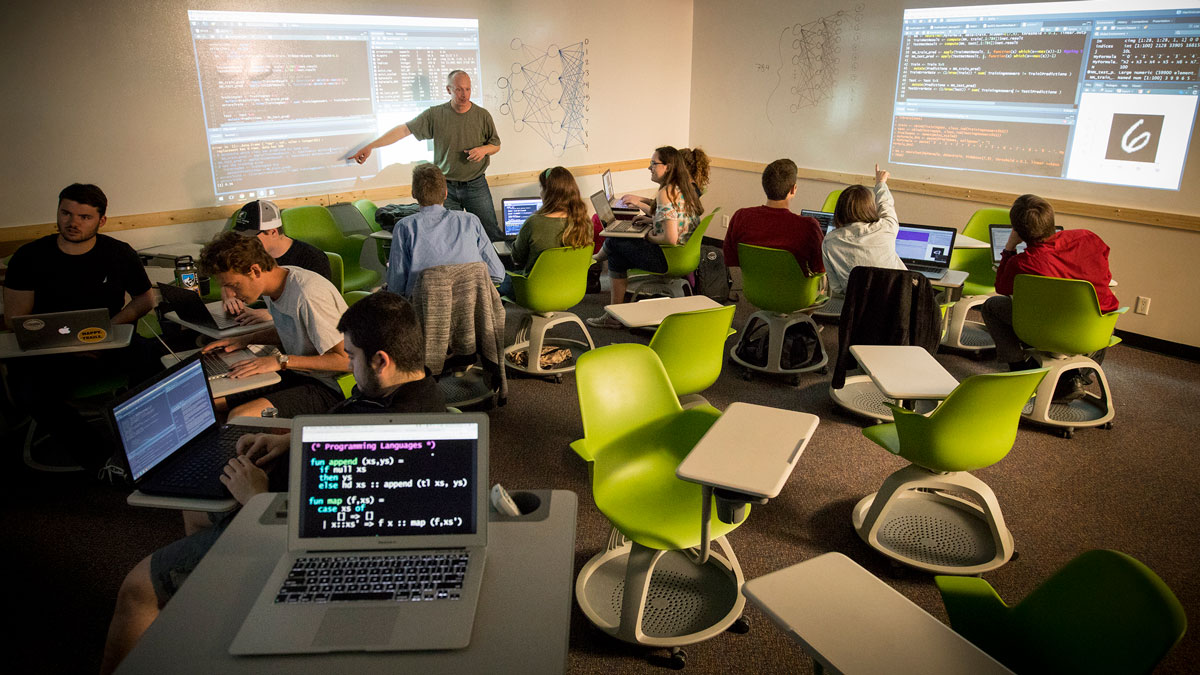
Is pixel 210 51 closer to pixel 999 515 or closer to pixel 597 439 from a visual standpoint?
pixel 597 439

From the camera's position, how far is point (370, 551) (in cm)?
169

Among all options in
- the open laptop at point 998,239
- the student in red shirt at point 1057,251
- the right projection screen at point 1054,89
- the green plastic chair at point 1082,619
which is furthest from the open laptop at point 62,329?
the right projection screen at point 1054,89

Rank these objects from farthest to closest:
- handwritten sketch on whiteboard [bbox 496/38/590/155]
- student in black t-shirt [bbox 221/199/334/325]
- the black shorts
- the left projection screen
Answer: handwritten sketch on whiteboard [bbox 496/38/590/155] → the left projection screen → student in black t-shirt [bbox 221/199/334/325] → the black shorts

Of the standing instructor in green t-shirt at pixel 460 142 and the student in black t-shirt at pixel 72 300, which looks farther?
the standing instructor in green t-shirt at pixel 460 142

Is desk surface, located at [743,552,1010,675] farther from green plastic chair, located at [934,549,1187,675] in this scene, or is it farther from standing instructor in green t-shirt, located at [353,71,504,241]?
standing instructor in green t-shirt, located at [353,71,504,241]

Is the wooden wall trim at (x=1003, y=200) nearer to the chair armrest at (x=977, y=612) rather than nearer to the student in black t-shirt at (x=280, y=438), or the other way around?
the chair armrest at (x=977, y=612)

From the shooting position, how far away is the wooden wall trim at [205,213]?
484 cm

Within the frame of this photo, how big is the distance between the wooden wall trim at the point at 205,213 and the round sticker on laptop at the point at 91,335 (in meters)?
2.24

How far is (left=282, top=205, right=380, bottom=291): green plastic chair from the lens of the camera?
518cm

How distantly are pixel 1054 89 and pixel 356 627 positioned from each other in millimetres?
5955

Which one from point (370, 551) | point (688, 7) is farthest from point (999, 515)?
point (688, 7)

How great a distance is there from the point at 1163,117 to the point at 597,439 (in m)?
4.75

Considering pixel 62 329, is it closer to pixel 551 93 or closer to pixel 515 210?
pixel 515 210

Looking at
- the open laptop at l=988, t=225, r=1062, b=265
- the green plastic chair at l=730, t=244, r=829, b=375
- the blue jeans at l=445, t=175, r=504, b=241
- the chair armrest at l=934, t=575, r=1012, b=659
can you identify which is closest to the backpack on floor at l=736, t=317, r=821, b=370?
the green plastic chair at l=730, t=244, r=829, b=375
